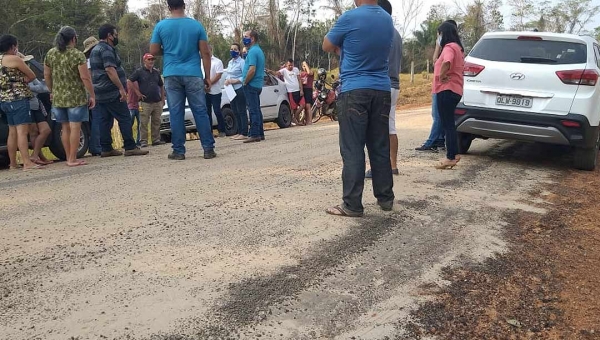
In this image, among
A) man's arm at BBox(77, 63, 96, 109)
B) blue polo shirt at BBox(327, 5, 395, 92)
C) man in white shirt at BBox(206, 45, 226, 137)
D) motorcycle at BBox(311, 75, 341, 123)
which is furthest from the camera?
motorcycle at BBox(311, 75, 341, 123)

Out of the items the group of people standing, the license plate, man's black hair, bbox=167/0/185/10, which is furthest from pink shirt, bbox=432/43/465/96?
man's black hair, bbox=167/0/185/10

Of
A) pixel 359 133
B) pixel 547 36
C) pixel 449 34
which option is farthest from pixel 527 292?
pixel 547 36

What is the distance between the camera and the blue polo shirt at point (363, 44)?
14.1 ft

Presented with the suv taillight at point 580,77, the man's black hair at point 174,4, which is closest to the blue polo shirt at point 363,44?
the man's black hair at point 174,4

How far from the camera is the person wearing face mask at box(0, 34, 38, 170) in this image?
6.68m

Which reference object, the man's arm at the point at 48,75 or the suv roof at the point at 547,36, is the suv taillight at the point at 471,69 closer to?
the suv roof at the point at 547,36

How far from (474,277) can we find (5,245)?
126 inches

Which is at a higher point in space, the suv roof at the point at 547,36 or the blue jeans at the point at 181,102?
the suv roof at the point at 547,36

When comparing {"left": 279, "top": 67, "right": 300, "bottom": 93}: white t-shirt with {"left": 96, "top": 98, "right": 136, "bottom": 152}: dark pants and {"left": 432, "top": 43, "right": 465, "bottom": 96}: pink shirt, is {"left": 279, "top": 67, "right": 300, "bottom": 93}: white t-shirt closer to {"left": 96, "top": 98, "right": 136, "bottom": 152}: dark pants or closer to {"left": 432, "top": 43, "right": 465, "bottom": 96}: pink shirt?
{"left": 96, "top": 98, "right": 136, "bottom": 152}: dark pants

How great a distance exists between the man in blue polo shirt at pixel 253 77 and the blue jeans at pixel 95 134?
7.88 feet

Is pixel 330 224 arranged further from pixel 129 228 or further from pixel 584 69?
pixel 584 69

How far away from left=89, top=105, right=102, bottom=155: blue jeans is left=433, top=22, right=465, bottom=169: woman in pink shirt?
490 centimetres

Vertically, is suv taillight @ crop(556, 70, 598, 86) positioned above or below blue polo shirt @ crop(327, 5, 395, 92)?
below

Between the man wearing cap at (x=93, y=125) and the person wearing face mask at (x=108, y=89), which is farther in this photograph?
the man wearing cap at (x=93, y=125)
